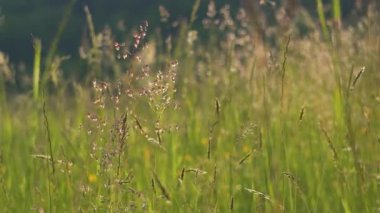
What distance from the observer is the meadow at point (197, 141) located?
157 cm

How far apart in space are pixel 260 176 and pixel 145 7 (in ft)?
115

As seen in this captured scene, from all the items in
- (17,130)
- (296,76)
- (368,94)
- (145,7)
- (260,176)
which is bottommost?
(260,176)

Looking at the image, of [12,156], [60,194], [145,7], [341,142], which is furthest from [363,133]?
[145,7]

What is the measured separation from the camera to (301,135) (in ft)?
9.30

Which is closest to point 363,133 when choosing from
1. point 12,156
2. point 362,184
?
point 362,184

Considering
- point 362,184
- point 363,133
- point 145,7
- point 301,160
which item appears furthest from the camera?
point 145,7

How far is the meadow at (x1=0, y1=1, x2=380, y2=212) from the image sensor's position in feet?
5.15

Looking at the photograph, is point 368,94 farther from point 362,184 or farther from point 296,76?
point 296,76

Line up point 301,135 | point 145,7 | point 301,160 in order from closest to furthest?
point 301,160 → point 301,135 → point 145,7

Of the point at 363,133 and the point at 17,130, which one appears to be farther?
the point at 17,130

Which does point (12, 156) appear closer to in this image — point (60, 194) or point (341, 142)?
point (60, 194)

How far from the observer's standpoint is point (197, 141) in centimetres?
309

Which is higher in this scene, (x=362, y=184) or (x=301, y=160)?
(x=301, y=160)

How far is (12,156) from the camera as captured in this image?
2617mm
